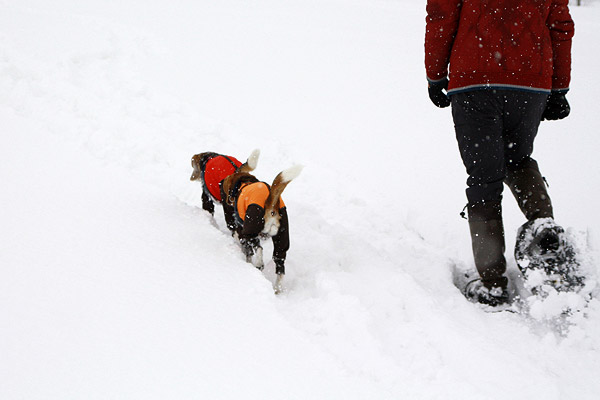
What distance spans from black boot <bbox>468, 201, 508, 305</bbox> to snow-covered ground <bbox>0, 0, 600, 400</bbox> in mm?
146

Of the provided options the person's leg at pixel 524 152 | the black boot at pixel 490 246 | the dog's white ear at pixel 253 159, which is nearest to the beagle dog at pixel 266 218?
the dog's white ear at pixel 253 159

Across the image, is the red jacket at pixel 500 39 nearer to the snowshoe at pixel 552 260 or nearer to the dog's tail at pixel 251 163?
the snowshoe at pixel 552 260

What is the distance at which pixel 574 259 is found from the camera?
81.4 inches

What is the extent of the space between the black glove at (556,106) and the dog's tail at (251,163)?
1.78m

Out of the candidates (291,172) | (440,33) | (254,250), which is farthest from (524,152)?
(254,250)

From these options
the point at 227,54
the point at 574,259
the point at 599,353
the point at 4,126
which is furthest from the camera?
the point at 227,54

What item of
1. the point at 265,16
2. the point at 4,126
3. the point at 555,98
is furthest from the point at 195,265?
the point at 265,16

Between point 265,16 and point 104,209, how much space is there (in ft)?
22.3

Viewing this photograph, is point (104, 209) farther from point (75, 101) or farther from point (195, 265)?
point (75, 101)

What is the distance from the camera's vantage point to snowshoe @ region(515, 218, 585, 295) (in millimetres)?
2043

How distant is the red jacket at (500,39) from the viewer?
6.71 ft

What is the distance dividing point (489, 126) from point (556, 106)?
558 millimetres

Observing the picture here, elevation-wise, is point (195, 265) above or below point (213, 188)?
below

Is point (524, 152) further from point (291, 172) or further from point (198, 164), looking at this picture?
→ point (198, 164)
